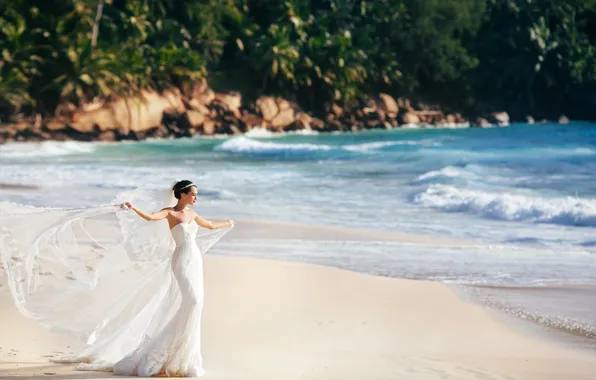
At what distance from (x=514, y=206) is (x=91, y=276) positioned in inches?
521

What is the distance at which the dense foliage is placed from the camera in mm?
44625

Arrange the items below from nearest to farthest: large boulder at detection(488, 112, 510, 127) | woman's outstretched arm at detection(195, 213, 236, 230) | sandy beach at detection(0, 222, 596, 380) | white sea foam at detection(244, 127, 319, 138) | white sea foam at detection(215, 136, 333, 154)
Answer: woman's outstretched arm at detection(195, 213, 236, 230) < sandy beach at detection(0, 222, 596, 380) < white sea foam at detection(215, 136, 333, 154) < white sea foam at detection(244, 127, 319, 138) < large boulder at detection(488, 112, 510, 127)

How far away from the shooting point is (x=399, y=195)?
23438mm

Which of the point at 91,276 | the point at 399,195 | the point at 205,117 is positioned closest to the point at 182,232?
the point at 91,276

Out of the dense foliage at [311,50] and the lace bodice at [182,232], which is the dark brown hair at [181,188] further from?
the dense foliage at [311,50]

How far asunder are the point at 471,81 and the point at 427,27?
6038 millimetres

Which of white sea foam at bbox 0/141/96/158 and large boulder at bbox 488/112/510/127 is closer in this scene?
white sea foam at bbox 0/141/96/158

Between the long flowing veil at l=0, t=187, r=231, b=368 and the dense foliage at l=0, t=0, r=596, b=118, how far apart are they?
3635 cm

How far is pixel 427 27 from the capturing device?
6600cm

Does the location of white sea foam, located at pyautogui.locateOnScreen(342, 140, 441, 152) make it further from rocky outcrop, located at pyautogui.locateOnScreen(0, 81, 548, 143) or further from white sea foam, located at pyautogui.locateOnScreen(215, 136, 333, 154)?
rocky outcrop, located at pyautogui.locateOnScreen(0, 81, 548, 143)

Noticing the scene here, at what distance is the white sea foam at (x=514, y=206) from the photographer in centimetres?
1922

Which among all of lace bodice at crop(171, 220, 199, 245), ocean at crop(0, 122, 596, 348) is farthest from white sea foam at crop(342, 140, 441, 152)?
lace bodice at crop(171, 220, 199, 245)

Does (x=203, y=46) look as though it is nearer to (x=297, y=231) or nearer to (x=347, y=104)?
(x=347, y=104)

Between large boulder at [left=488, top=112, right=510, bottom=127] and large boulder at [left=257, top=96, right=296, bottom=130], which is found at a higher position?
large boulder at [left=257, top=96, right=296, bottom=130]
